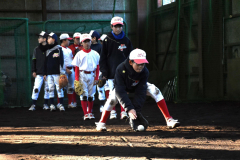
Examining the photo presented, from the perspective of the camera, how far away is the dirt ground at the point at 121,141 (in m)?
3.42

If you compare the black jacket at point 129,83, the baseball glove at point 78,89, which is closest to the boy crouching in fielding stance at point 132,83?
the black jacket at point 129,83

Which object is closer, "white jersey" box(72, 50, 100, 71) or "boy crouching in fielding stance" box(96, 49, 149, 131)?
"boy crouching in fielding stance" box(96, 49, 149, 131)

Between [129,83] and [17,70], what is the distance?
5.82 m

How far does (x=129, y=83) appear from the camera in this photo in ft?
15.6

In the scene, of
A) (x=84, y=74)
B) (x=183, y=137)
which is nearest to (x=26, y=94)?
(x=84, y=74)

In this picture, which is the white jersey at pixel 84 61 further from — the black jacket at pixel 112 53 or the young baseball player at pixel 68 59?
the young baseball player at pixel 68 59

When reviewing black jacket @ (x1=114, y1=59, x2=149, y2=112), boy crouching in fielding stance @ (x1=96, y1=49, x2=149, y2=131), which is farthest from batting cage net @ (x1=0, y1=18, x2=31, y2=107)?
black jacket @ (x1=114, y1=59, x2=149, y2=112)

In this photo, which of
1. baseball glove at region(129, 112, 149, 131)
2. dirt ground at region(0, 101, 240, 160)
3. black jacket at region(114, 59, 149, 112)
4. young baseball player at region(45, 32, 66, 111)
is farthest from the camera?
young baseball player at region(45, 32, 66, 111)

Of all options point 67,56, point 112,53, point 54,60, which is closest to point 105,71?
point 112,53

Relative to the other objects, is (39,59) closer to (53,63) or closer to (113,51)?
(53,63)

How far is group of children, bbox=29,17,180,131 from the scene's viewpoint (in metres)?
4.69

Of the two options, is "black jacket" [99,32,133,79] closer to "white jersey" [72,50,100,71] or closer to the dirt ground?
"white jersey" [72,50,100,71]

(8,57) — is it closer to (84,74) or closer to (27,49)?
(27,49)

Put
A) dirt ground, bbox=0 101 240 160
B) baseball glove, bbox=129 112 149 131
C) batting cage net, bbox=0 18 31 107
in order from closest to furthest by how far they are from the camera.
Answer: dirt ground, bbox=0 101 240 160
baseball glove, bbox=129 112 149 131
batting cage net, bbox=0 18 31 107
